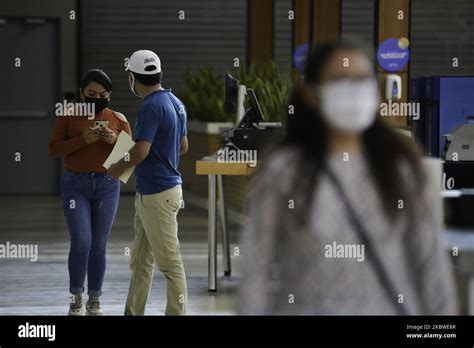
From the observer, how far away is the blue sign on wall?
32.0ft

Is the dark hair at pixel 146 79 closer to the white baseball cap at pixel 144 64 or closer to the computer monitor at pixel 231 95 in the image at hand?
the white baseball cap at pixel 144 64

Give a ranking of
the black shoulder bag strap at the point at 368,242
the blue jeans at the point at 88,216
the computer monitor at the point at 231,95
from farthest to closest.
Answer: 1. the computer monitor at the point at 231,95
2. the blue jeans at the point at 88,216
3. the black shoulder bag strap at the point at 368,242

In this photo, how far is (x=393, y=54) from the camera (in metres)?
9.78

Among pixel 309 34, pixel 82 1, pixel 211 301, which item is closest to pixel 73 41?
pixel 82 1

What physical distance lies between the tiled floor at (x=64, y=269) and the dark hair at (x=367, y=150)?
426cm

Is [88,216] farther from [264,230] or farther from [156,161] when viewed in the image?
[264,230]

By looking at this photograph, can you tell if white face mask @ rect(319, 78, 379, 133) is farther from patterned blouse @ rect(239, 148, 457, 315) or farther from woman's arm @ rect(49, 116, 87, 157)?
woman's arm @ rect(49, 116, 87, 157)

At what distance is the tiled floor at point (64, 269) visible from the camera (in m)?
6.95

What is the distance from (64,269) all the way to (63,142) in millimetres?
2657

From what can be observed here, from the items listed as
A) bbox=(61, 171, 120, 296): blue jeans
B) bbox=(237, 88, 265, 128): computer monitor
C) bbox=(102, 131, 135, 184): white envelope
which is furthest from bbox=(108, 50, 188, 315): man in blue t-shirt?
bbox=(237, 88, 265, 128): computer monitor

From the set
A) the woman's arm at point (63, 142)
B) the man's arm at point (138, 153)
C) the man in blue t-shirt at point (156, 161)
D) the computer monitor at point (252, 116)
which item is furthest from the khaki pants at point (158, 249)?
the computer monitor at point (252, 116)

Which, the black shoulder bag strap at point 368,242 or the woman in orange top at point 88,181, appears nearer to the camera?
the black shoulder bag strap at point 368,242

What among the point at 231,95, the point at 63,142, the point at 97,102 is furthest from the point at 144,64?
the point at 231,95

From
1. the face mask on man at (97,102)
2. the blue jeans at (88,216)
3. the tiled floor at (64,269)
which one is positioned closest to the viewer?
the blue jeans at (88,216)
